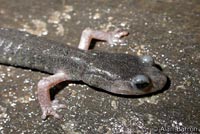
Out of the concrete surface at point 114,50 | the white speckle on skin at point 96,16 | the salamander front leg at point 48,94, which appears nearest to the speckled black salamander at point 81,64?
the salamander front leg at point 48,94

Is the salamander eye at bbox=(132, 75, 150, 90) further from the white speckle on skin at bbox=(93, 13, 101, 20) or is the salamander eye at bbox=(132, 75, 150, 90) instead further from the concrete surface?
the white speckle on skin at bbox=(93, 13, 101, 20)

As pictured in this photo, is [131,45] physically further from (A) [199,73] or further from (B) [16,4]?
(B) [16,4]

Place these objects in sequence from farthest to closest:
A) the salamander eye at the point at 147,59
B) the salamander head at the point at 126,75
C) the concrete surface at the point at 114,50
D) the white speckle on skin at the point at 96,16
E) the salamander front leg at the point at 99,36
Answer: the white speckle on skin at the point at 96,16 → the salamander front leg at the point at 99,36 → the salamander eye at the point at 147,59 → the salamander head at the point at 126,75 → the concrete surface at the point at 114,50

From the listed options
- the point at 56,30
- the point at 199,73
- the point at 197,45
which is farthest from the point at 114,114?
the point at 56,30

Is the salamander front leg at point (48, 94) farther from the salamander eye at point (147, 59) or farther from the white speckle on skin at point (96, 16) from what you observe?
the white speckle on skin at point (96, 16)

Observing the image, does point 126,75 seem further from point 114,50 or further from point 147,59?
point 114,50

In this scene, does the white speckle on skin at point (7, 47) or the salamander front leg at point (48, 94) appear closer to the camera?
the salamander front leg at point (48, 94)
